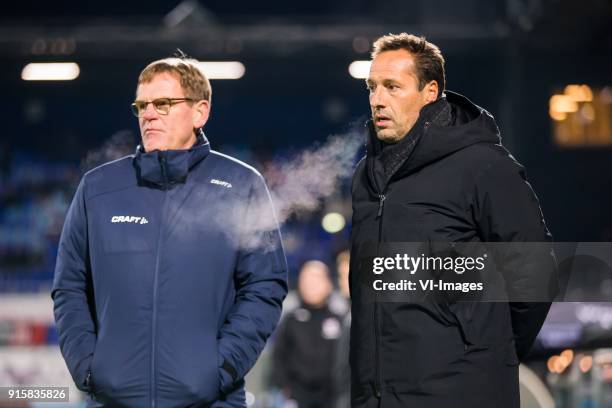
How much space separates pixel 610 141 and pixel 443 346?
26.7 feet

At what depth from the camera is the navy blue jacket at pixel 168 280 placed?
9.23ft

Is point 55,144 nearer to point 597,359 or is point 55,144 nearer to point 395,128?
point 597,359

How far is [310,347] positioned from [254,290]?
3258 millimetres

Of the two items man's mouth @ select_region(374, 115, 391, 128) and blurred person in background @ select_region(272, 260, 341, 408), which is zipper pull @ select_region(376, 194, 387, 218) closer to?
man's mouth @ select_region(374, 115, 391, 128)

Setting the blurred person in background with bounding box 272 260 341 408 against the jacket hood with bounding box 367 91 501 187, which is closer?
the jacket hood with bounding box 367 91 501 187

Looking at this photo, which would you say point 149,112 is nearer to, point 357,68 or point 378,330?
point 378,330

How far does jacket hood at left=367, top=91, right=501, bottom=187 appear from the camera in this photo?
112 inches

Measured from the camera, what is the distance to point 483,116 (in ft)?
9.62

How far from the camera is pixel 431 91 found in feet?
9.76

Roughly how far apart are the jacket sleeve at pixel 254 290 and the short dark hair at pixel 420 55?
1.89 feet

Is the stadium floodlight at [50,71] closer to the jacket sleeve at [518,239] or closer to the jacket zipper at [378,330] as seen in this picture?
the jacket zipper at [378,330]

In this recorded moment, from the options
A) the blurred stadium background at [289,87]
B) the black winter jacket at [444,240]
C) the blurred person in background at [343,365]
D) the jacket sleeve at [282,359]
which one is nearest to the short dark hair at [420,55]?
→ the black winter jacket at [444,240]

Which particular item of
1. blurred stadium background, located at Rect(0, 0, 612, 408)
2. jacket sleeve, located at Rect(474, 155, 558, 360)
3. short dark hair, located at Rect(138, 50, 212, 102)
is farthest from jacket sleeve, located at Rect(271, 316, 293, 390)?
jacket sleeve, located at Rect(474, 155, 558, 360)

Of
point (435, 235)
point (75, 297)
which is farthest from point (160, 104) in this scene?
point (435, 235)
